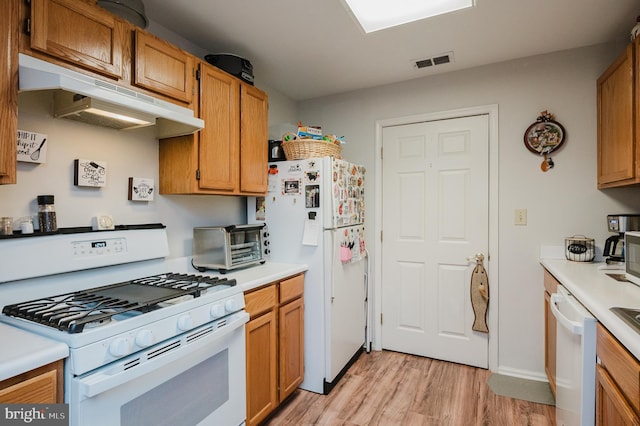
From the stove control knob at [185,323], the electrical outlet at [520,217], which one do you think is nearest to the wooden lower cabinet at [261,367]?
the stove control knob at [185,323]

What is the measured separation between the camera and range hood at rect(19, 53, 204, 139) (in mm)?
1171

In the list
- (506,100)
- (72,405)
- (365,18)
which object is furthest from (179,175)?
(506,100)

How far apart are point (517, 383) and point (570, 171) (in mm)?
1538

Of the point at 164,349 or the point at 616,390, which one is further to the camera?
the point at 164,349

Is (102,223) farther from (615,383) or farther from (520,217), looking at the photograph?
(520,217)

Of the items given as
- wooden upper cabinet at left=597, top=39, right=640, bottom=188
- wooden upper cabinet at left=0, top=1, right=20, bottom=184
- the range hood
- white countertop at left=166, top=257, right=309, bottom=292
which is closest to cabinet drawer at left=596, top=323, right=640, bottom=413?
wooden upper cabinet at left=597, top=39, right=640, bottom=188

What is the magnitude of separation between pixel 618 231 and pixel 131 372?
2.61 m

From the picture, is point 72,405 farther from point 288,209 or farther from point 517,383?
point 517,383

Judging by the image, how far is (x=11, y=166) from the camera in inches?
45.8

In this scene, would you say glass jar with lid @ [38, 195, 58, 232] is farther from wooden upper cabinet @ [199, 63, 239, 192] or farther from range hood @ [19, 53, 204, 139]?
wooden upper cabinet @ [199, 63, 239, 192]

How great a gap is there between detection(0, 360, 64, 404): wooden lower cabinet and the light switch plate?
797mm

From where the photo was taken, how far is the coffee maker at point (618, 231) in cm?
197

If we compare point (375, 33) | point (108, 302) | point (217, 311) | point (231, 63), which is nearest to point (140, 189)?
point (108, 302)

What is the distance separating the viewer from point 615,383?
1.11m
